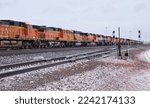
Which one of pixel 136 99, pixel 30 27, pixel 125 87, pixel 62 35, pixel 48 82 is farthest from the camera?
pixel 62 35

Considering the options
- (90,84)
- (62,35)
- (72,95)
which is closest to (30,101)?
(72,95)

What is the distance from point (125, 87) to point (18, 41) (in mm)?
24556

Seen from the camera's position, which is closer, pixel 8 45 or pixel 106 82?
pixel 106 82

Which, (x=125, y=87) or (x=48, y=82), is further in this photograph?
(x=125, y=87)

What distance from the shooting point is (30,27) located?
4269 centimetres

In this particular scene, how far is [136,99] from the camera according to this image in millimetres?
10500

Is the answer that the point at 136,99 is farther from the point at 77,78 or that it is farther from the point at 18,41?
the point at 18,41

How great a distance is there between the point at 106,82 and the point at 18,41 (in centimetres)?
2375

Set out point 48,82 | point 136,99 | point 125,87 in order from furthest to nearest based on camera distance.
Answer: point 125,87, point 48,82, point 136,99

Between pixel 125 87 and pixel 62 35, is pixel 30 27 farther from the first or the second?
pixel 125 87

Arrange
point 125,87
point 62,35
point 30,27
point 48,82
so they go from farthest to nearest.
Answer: point 62,35, point 30,27, point 125,87, point 48,82

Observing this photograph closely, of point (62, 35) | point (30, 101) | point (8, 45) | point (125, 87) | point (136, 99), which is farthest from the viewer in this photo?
point (62, 35)

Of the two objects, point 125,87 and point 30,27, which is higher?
point 30,27

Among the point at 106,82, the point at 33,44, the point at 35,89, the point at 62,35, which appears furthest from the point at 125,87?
the point at 62,35
